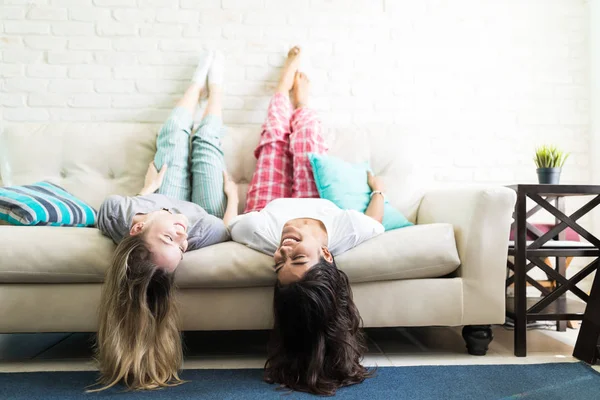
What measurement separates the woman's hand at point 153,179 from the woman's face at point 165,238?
0.59 m

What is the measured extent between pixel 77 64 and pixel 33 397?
181 centimetres

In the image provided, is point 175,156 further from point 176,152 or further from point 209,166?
point 209,166

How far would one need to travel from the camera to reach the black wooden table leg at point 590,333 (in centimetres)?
150

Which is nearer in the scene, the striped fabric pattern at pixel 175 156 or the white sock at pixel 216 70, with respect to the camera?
the striped fabric pattern at pixel 175 156

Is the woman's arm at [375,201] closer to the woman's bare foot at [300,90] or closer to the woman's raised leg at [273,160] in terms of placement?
the woman's raised leg at [273,160]

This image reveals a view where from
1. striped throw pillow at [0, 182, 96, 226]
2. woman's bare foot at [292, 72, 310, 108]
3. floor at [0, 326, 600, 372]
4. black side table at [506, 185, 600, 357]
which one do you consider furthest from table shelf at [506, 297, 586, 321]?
striped throw pillow at [0, 182, 96, 226]

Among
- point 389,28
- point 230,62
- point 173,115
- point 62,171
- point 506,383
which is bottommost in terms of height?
point 506,383

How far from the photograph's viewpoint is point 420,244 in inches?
61.1

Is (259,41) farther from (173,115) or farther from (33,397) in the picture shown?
(33,397)

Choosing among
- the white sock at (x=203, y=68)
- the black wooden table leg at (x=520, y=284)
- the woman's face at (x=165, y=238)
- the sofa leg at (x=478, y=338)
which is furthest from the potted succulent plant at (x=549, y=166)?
the white sock at (x=203, y=68)

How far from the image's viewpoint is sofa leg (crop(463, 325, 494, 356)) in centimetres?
161

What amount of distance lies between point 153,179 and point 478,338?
151cm

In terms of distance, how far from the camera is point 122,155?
2.16m

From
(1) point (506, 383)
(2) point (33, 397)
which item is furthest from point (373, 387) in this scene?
(2) point (33, 397)
